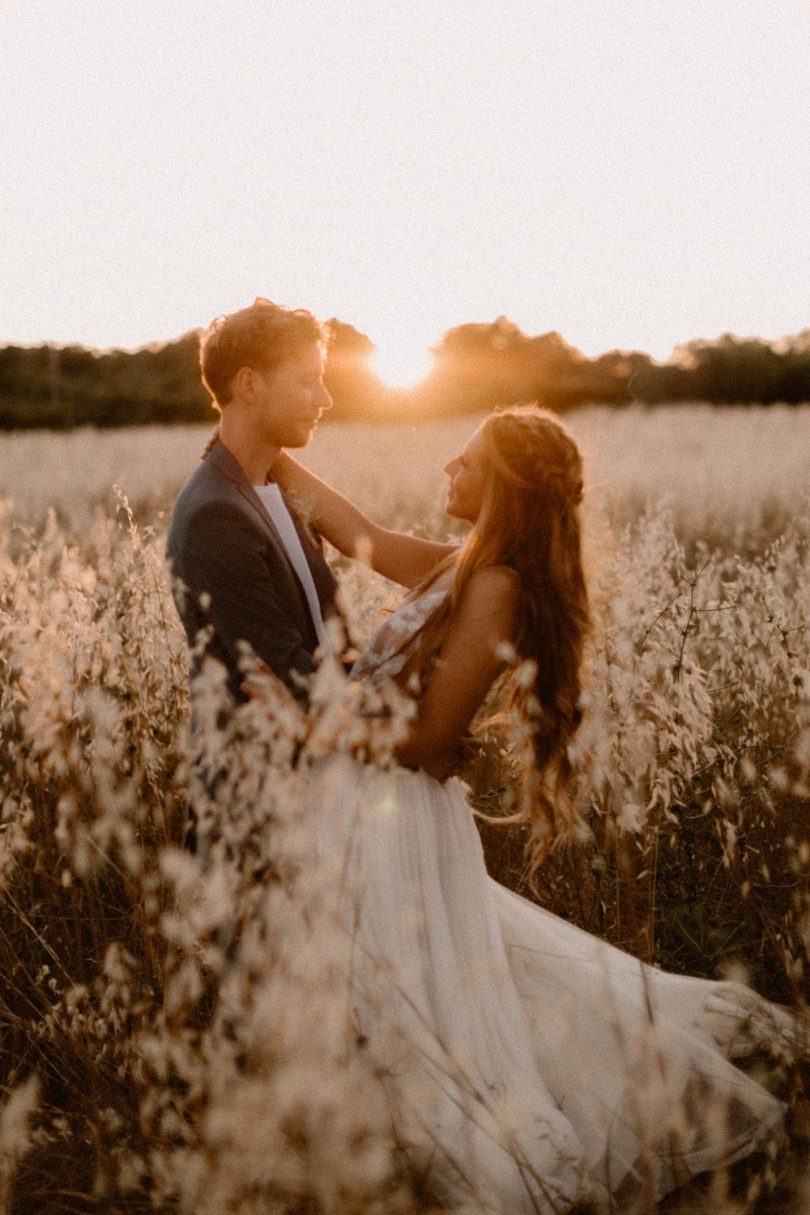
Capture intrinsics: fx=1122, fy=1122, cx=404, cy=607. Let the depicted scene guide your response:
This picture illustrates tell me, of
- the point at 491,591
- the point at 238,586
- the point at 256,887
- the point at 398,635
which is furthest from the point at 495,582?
the point at 256,887

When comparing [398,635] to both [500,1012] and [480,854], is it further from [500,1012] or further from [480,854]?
[500,1012]

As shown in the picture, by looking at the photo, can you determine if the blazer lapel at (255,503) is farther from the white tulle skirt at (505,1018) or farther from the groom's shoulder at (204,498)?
the white tulle skirt at (505,1018)

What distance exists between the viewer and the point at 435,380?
1155 inches

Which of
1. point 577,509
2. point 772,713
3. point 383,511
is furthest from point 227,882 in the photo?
point 383,511

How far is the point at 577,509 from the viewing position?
2350mm

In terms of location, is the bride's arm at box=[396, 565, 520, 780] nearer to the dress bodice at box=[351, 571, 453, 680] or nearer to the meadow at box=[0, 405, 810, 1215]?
the dress bodice at box=[351, 571, 453, 680]

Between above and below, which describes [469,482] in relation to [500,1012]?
above

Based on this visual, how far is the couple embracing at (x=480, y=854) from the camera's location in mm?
2096

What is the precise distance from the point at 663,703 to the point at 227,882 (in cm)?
117

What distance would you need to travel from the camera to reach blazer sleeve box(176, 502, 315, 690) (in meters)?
2.38

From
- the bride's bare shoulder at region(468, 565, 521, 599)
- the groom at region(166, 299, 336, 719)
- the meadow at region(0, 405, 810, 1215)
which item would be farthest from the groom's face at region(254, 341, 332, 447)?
the bride's bare shoulder at region(468, 565, 521, 599)

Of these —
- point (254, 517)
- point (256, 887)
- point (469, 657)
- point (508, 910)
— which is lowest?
point (508, 910)

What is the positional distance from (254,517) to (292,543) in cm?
28

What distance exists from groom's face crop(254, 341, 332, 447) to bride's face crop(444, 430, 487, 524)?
1.52ft
